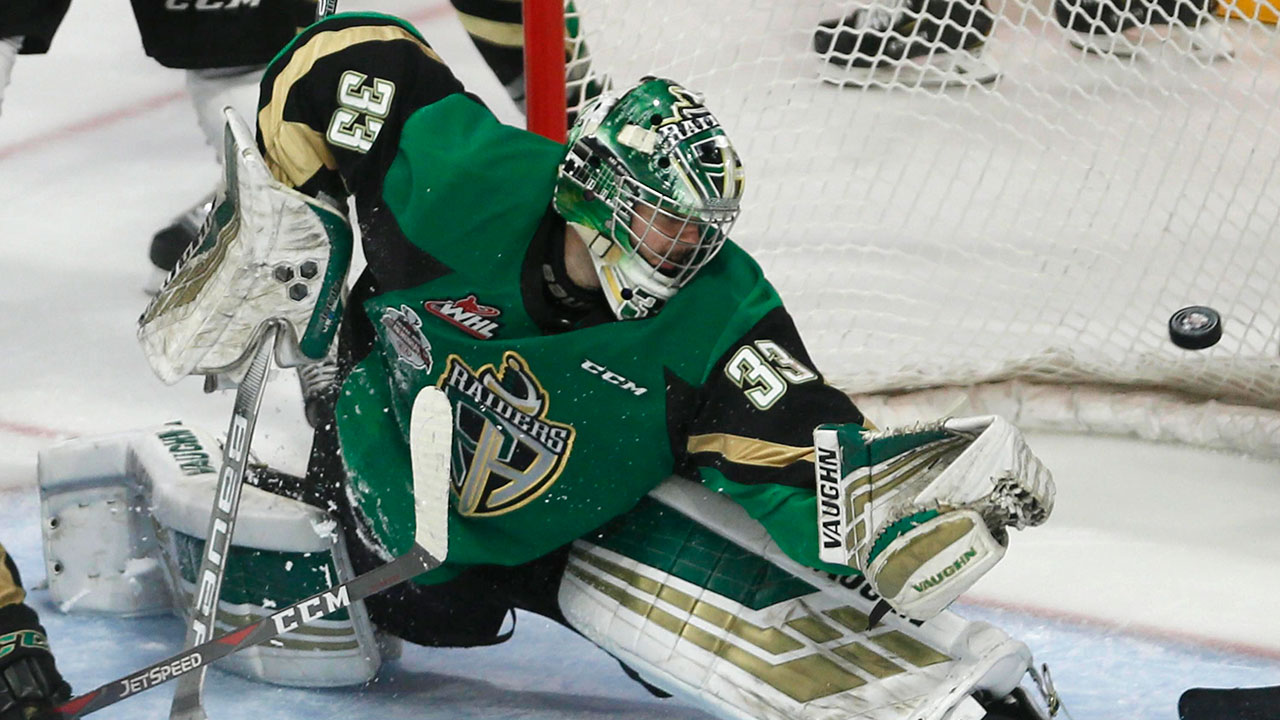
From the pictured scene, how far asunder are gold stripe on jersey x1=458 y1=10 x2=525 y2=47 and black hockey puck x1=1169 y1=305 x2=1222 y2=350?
1.46 meters

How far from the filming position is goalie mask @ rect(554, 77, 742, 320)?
1887 mm

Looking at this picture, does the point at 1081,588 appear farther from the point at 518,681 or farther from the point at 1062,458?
the point at 518,681

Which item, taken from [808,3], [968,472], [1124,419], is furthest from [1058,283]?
[968,472]

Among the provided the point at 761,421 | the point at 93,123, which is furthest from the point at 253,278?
the point at 93,123

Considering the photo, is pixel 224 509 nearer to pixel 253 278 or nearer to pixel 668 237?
pixel 253 278

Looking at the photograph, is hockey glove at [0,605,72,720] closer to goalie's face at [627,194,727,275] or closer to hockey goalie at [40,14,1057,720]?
hockey goalie at [40,14,1057,720]

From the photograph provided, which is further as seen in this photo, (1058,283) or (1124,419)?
(1058,283)

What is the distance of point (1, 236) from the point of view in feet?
12.4

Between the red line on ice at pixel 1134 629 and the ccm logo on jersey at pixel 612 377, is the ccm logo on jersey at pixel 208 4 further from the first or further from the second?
the red line on ice at pixel 1134 629

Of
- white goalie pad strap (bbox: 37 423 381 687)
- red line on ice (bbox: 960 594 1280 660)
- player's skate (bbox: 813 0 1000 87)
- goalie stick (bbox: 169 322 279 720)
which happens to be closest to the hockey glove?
goalie stick (bbox: 169 322 279 720)

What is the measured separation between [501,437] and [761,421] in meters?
0.37

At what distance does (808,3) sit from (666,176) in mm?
1773

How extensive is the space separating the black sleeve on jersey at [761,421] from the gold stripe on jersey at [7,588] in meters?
0.87

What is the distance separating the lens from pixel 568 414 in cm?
206
